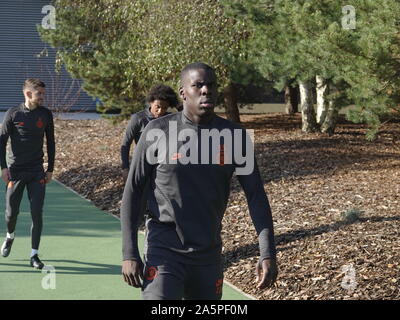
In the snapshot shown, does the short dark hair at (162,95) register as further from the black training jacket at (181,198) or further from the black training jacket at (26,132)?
the black training jacket at (181,198)

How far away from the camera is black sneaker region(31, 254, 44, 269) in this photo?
840 cm

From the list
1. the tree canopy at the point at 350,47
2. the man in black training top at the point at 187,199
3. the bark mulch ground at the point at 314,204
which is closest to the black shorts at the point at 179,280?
the man in black training top at the point at 187,199

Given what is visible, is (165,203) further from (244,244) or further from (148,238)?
(244,244)

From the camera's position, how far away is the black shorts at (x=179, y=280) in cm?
438

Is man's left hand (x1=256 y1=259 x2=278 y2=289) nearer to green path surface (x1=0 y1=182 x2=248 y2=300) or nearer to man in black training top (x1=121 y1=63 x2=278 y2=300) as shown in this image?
man in black training top (x1=121 y1=63 x2=278 y2=300)

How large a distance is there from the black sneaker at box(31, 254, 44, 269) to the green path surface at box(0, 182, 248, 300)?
2.2 inches

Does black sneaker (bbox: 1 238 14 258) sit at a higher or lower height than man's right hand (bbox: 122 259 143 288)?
lower

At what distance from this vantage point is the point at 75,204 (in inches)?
496

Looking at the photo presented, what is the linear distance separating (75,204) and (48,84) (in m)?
15.0

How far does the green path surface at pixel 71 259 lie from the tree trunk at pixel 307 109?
7.27 meters

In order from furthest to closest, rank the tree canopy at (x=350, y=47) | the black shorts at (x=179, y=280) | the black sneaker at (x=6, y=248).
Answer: the tree canopy at (x=350, y=47)
the black sneaker at (x=6, y=248)
the black shorts at (x=179, y=280)

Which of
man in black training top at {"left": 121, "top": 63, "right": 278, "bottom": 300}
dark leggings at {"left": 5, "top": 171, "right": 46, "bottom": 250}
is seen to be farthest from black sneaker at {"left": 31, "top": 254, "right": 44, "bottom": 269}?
man in black training top at {"left": 121, "top": 63, "right": 278, "bottom": 300}

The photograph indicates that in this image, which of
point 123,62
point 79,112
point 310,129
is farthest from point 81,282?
point 79,112

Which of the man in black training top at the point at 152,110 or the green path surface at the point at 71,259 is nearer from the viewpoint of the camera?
the green path surface at the point at 71,259
